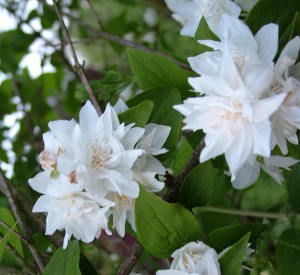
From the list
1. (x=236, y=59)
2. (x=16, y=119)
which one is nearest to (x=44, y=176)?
(x=236, y=59)

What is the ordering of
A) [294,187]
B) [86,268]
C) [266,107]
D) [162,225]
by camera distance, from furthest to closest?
[294,187]
[86,268]
[162,225]
[266,107]

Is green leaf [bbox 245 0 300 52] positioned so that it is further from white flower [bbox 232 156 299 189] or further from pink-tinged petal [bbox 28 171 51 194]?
pink-tinged petal [bbox 28 171 51 194]

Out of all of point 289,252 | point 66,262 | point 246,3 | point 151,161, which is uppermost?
point 246,3

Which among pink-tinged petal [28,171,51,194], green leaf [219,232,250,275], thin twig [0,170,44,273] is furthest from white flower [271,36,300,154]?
thin twig [0,170,44,273]

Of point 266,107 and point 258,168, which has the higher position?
point 266,107

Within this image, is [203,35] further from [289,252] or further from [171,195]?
[289,252]

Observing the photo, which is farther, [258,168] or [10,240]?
[10,240]

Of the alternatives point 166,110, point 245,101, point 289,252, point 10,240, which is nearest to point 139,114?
point 166,110
